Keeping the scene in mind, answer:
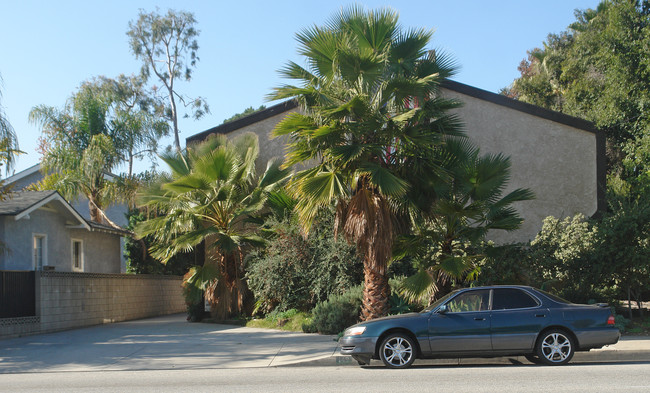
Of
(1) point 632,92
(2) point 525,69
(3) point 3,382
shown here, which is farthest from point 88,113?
(2) point 525,69

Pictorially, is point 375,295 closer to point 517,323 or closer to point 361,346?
point 361,346

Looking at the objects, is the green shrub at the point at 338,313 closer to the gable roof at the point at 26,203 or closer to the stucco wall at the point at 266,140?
the stucco wall at the point at 266,140

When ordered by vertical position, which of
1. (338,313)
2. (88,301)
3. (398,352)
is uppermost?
(88,301)

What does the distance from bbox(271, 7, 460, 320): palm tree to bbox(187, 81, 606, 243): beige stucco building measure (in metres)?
5.32

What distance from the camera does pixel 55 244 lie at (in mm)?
21875

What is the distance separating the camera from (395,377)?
9539 millimetres

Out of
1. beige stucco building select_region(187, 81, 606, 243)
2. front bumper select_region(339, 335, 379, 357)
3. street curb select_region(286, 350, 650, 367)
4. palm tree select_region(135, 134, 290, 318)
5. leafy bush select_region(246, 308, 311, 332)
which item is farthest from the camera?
beige stucco building select_region(187, 81, 606, 243)

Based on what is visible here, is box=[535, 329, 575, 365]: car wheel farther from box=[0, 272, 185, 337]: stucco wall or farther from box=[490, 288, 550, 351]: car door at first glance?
box=[0, 272, 185, 337]: stucco wall

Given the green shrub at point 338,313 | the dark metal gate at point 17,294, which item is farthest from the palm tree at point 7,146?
the green shrub at point 338,313

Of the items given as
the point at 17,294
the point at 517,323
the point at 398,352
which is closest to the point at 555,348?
the point at 517,323

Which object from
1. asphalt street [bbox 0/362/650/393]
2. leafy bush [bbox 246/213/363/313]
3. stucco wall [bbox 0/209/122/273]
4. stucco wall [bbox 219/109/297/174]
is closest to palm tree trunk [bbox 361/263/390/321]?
asphalt street [bbox 0/362/650/393]

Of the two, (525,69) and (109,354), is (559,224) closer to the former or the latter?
(109,354)

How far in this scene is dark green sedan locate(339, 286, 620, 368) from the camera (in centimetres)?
1031

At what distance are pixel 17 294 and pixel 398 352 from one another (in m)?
11.2
